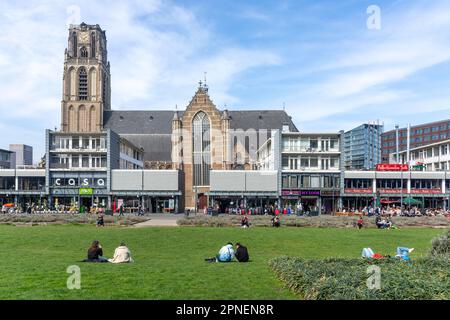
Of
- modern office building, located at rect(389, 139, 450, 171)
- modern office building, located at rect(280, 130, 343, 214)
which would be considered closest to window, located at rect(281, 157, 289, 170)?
modern office building, located at rect(280, 130, 343, 214)

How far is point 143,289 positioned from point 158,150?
104465 millimetres

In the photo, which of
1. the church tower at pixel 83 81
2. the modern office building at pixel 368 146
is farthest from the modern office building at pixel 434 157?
the modern office building at pixel 368 146

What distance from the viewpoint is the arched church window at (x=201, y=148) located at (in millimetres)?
96188

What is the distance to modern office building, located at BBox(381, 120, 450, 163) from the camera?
14659 centimetres

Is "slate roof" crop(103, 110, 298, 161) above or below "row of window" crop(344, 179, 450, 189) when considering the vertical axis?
above

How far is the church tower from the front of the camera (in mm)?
117875

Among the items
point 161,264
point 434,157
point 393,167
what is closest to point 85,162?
point 393,167

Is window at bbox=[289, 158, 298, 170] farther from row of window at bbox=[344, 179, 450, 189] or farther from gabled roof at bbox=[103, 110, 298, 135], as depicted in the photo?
gabled roof at bbox=[103, 110, 298, 135]

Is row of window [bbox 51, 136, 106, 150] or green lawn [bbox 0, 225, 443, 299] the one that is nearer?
green lawn [bbox 0, 225, 443, 299]

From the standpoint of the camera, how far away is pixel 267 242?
94.4 ft

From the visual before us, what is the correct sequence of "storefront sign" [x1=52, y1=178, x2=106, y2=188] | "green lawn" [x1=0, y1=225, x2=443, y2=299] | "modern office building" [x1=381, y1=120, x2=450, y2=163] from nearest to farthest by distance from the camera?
"green lawn" [x1=0, y1=225, x2=443, y2=299] → "storefront sign" [x1=52, y1=178, x2=106, y2=188] → "modern office building" [x1=381, y1=120, x2=450, y2=163]

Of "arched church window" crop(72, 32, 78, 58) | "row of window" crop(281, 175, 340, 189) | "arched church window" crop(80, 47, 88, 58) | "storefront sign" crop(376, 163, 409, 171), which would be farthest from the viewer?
"arched church window" crop(80, 47, 88, 58)

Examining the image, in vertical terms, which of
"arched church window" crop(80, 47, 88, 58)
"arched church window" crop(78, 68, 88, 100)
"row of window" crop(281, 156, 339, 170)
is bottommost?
"row of window" crop(281, 156, 339, 170)

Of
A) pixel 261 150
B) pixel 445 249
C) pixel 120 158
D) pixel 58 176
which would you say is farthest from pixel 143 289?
pixel 261 150
